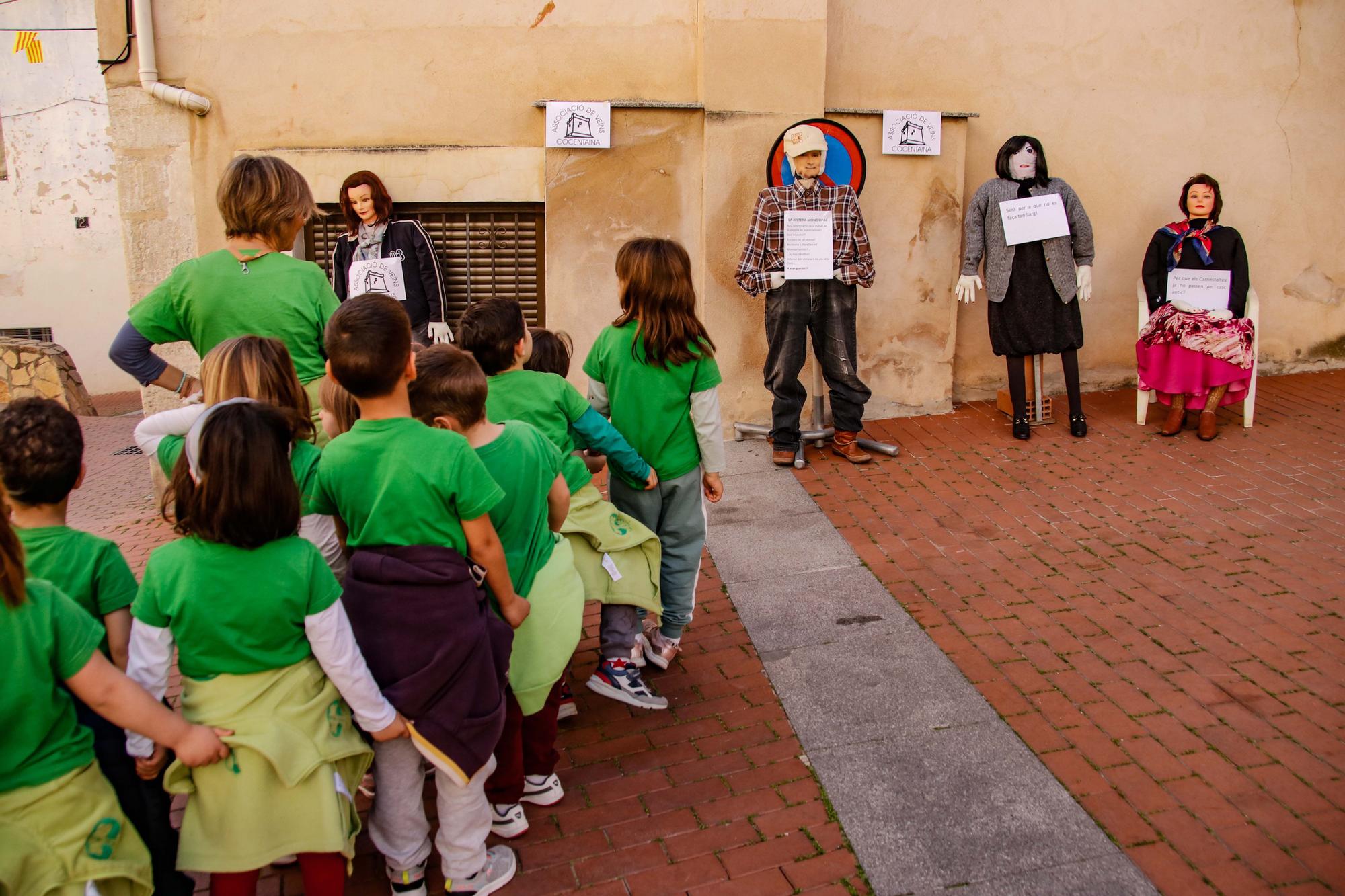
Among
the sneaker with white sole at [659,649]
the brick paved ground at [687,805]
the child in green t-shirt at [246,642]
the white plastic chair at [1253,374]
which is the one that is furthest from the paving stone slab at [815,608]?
the white plastic chair at [1253,374]

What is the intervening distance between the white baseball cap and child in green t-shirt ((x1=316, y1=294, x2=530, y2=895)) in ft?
13.3

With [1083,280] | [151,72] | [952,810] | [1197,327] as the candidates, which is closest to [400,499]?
[952,810]

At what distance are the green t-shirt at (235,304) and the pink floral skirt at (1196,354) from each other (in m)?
5.63

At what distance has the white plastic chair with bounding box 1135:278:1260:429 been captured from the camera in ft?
23.1

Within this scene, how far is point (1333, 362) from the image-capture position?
8.48m

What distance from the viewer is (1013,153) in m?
7.01

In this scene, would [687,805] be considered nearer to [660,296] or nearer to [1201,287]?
[660,296]

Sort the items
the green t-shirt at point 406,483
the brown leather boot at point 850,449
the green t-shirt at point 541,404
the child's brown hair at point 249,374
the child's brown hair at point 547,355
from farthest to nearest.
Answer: the brown leather boot at point 850,449
the child's brown hair at point 547,355
the green t-shirt at point 541,404
the child's brown hair at point 249,374
the green t-shirt at point 406,483

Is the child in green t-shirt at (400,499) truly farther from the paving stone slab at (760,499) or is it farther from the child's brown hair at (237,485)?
the paving stone slab at (760,499)

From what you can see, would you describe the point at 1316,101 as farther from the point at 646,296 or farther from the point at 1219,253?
the point at 646,296

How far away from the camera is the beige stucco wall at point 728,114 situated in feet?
22.9

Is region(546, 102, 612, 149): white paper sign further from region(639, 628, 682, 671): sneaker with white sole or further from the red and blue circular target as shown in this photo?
region(639, 628, 682, 671): sneaker with white sole

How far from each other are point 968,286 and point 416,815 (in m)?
5.38

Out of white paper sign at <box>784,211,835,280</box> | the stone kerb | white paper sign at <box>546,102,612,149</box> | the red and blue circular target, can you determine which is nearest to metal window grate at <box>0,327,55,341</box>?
the stone kerb
